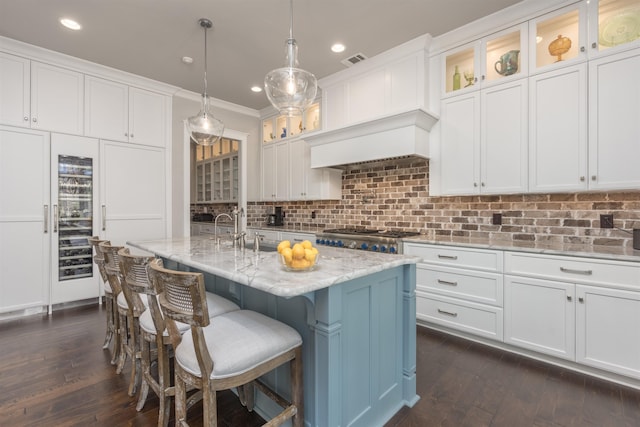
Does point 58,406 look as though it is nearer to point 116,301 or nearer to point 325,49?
point 116,301

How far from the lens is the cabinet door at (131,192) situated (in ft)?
12.4

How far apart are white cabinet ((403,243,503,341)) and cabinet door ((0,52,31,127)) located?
13.9 feet

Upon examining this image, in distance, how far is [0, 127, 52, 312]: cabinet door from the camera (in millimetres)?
3164

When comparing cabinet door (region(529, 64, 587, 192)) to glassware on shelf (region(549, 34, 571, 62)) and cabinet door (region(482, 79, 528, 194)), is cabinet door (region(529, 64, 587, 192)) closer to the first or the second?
cabinet door (region(482, 79, 528, 194))

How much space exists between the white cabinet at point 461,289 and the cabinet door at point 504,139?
0.71 meters

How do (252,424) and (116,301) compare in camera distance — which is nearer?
(252,424)

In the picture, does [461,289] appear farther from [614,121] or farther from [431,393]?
[614,121]

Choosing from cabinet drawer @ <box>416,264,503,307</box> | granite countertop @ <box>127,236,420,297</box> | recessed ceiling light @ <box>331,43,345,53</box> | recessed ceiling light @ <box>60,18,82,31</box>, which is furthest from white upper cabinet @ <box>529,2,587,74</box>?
recessed ceiling light @ <box>60,18,82,31</box>

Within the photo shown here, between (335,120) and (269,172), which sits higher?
(335,120)

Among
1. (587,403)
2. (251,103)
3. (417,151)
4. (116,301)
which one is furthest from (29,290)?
(587,403)

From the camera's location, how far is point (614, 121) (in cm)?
227

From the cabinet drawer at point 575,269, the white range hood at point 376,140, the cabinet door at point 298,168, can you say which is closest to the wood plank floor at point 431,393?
the cabinet drawer at point 575,269

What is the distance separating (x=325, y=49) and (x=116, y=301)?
3.04 metres

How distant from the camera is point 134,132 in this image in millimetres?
3979
